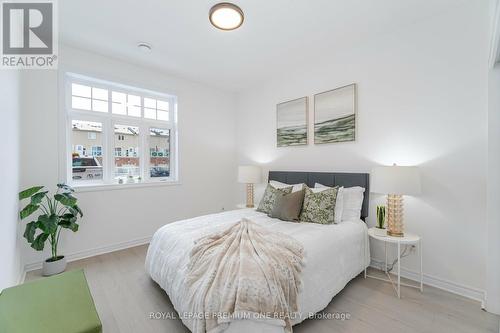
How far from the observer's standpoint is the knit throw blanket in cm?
123

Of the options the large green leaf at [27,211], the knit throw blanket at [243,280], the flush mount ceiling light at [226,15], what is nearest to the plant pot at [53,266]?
the large green leaf at [27,211]

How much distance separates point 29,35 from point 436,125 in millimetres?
4633

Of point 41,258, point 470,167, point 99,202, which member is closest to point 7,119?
point 99,202

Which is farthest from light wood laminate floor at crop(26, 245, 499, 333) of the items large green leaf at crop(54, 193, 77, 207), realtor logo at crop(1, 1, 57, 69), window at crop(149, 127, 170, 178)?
realtor logo at crop(1, 1, 57, 69)

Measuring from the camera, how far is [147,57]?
3.08 metres

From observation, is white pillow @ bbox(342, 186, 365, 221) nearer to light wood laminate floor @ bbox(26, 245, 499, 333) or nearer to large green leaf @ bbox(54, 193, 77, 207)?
light wood laminate floor @ bbox(26, 245, 499, 333)

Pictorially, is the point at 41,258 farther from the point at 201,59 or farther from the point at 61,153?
the point at 201,59

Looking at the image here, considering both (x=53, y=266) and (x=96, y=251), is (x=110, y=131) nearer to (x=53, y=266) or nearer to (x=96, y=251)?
(x=96, y=251)

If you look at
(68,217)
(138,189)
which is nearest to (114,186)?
(138,189)

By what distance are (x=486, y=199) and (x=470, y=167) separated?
1.02 feet

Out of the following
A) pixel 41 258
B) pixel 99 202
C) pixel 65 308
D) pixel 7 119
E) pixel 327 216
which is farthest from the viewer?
pixel 99 202

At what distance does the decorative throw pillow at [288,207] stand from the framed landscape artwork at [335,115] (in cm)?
99

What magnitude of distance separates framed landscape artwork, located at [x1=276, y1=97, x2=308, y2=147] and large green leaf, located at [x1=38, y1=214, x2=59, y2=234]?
3.19 metres

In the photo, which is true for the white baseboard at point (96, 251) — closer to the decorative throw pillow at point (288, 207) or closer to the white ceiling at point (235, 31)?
the decorative throw pillow at point (288, 207)
